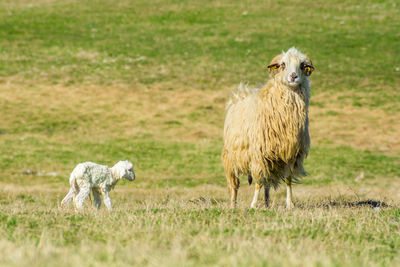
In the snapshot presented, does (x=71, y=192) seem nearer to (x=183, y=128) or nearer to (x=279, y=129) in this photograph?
(x=279, y=129)

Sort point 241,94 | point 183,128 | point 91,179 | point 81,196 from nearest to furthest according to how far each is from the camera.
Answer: point 81,196 < point 91,179 < point 241,94 < point 183,128

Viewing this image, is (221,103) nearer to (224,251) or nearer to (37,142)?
(37,142)

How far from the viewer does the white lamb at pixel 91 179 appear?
975cm

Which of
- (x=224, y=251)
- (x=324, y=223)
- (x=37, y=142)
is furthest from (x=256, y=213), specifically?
(x=37, y=142)

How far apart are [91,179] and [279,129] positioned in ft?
11.9

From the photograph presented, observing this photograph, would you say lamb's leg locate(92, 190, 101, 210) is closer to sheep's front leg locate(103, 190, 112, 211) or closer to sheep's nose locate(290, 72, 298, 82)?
sheep's front leg locate(103, 190, 112, 211)

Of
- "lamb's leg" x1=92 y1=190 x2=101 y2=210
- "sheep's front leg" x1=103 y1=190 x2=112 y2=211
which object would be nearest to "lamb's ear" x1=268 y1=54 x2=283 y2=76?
"sheep's front leg" x1=103 y1=190 x2=112 y2=211

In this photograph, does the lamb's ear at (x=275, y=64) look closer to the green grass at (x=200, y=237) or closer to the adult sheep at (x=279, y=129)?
the adult sheep at (x=279, y=129)

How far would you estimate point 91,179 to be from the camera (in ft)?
32.5

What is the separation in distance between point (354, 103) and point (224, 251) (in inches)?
1024

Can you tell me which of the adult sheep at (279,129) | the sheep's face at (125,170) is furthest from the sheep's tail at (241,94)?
the sheep's face at (125,170)

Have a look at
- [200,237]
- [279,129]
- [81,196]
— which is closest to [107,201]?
[81,196]

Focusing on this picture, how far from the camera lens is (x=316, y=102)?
30.5 metres

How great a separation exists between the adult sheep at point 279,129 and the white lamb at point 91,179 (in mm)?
2341
